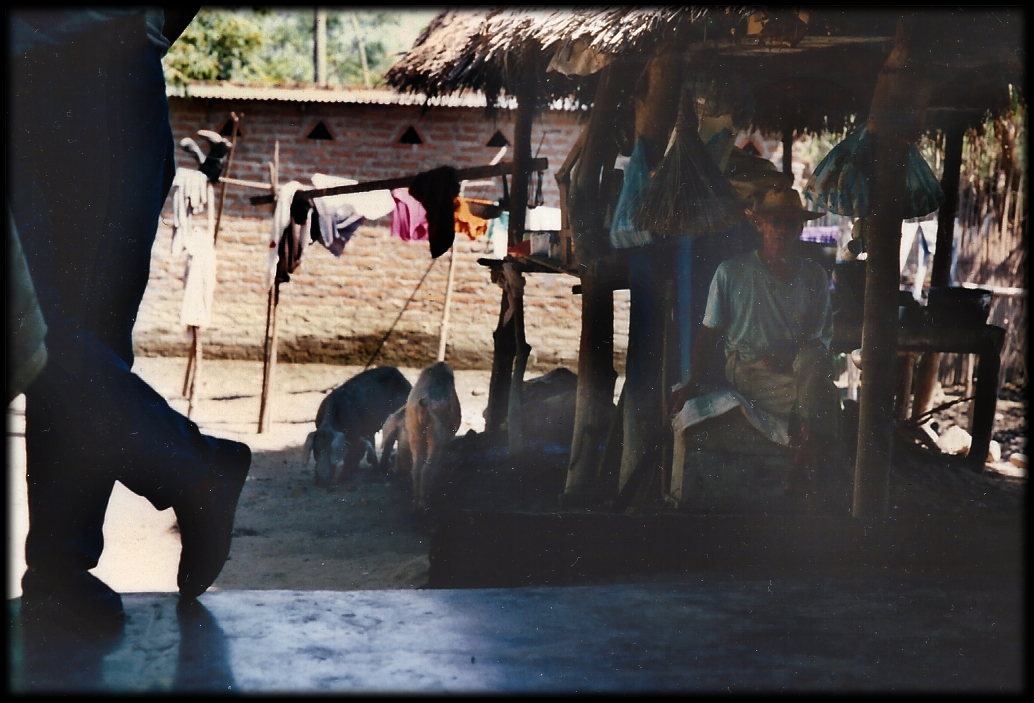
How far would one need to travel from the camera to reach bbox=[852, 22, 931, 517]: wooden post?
4148 millimetres

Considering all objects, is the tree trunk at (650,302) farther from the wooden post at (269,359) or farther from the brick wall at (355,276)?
the brick wall at (355,276)

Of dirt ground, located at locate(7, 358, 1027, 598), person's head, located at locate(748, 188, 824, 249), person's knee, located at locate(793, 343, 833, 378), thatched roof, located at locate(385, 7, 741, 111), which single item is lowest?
dirt ground, located at locate(7, 358, 1027, 598)

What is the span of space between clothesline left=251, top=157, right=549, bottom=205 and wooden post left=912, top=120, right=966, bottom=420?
3017 millimetres

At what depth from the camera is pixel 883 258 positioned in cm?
419

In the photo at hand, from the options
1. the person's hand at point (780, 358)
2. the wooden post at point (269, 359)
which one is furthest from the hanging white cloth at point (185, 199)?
the person's hand at point (780, 358)

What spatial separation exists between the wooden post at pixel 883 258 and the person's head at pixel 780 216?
2.44 feet

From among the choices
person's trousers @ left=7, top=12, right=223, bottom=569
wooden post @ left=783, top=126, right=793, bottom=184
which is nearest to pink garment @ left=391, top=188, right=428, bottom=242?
wooden post @ left=783, top=126, right=793, bottom=184

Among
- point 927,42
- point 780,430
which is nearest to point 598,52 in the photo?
point 927,42

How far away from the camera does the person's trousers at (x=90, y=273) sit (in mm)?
2109

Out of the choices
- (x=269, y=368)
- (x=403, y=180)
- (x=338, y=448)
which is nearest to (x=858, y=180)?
(x=403, y=180)

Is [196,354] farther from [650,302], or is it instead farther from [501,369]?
[650,302]

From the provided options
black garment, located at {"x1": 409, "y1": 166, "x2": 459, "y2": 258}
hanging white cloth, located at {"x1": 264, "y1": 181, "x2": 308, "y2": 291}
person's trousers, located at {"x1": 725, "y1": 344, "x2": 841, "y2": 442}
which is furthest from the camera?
hanging white cloth, located at {"x1": 264, "y1": 181, "x2": 308, "y2": 291}

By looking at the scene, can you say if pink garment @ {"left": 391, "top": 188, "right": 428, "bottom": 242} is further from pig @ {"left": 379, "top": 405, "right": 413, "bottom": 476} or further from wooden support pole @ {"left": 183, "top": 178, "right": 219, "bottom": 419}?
pig @ {"left": 379, "top": 405, "right": 413, "bottom": 476}

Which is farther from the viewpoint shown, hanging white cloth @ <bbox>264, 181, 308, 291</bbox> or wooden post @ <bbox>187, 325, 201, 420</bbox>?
wooden post @ <bbox>187, 325, 201, 420</bbox>
